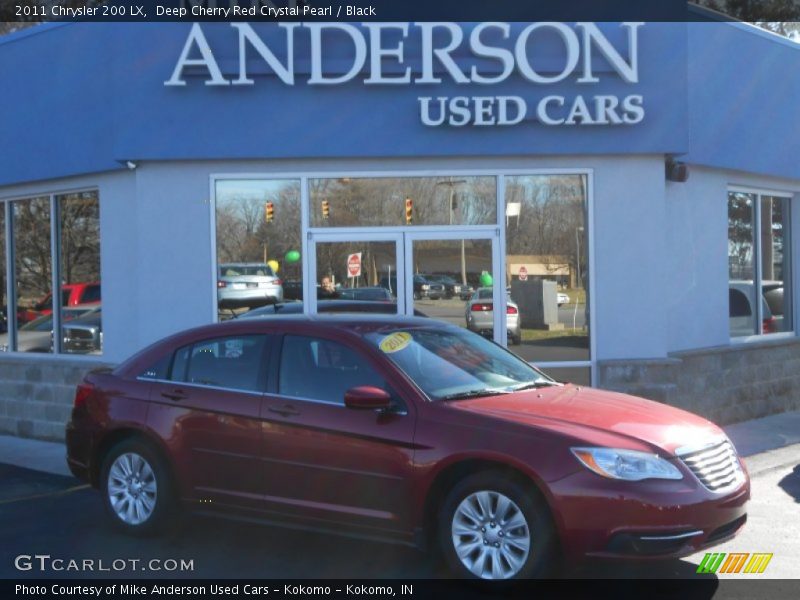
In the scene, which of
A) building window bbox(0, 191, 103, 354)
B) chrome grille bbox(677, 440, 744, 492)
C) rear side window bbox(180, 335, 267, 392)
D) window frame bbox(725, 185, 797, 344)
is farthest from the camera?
window frame bbox(725, 185, 797, 344)

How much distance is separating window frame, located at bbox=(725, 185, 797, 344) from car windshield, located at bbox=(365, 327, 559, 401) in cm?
651

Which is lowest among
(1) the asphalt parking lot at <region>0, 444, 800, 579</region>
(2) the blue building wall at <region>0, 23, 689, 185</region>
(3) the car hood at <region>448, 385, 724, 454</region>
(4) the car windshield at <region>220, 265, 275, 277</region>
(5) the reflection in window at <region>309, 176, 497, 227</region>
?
(1) the asphalt parking lot at <region>0, 444, 800, 579</region>

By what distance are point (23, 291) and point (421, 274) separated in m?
5.40

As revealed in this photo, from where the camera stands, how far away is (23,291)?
12844mm

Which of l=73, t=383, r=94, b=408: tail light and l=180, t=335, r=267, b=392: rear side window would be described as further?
l=73, t=383, r=94, b=408: tail light

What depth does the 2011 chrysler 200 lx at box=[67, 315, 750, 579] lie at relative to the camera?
563 centimetres

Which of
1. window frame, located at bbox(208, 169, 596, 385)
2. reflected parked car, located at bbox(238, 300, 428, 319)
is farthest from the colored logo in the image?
reflected parked car, located at bbox(238, 300, 428, 319)

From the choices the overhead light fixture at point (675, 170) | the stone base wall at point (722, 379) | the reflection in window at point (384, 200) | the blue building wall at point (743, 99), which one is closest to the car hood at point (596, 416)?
the stone base wall at point (722, 379)

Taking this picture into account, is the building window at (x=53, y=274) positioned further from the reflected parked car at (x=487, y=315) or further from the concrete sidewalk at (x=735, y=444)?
the reflected parked car at (x=487, y=315)

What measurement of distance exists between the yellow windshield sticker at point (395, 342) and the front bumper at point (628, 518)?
1.54 meters

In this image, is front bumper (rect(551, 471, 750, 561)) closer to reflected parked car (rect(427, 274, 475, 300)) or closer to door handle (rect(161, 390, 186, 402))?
door handle (rect(161, 390, 186, 402))

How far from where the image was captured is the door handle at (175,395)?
712cm

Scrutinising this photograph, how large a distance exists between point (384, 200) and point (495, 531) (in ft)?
19.1

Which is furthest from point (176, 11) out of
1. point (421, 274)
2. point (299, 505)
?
point (299, 505)
